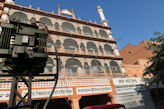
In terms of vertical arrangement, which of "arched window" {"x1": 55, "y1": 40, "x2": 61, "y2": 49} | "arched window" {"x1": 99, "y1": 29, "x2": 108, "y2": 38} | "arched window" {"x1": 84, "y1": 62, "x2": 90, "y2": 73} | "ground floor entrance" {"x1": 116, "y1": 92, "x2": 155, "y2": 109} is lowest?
"ground floor entrance" {"x1": 116, "y1": 92, "x2": 155, "y2": 109}

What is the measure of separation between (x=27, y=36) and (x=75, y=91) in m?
8.38

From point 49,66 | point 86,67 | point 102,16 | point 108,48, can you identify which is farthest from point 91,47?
point 102,16

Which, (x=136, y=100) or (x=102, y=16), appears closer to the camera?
(x=136, y=100)

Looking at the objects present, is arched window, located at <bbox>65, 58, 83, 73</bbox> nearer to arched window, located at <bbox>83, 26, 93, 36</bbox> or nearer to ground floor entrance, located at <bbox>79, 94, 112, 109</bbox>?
ground floor entrance, located at <bbox>79, 94, 112, 109</bbox>

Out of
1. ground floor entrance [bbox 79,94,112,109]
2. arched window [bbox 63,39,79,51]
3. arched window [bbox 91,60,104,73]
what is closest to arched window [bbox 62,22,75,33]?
arched window [bbox 63,39,79,51]

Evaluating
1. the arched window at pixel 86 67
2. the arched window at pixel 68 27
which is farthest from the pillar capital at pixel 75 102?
the arched window at pixel 68 27

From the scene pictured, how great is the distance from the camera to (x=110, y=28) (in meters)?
26.3

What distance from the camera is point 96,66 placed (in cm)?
1948

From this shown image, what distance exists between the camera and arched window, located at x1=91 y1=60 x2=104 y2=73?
19220 mm

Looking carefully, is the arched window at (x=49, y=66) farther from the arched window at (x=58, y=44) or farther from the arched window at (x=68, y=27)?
the arched window at (x=68, y=27)

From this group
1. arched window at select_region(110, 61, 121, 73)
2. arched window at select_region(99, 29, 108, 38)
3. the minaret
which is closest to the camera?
arched window at select_region(110, 61, 121, 73)

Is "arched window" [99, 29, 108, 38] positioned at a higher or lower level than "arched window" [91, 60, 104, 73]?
higher

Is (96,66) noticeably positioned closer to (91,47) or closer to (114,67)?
(114,67)

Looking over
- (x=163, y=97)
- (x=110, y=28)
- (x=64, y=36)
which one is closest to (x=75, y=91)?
(x=64, y=36)
